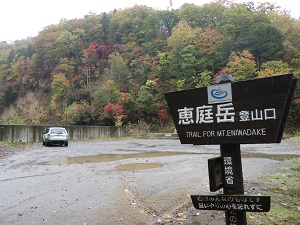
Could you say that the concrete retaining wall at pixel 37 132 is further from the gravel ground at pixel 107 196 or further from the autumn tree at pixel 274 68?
the autumn tree at pixel 274 68

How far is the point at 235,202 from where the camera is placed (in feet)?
9.43

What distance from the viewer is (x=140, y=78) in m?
48.4

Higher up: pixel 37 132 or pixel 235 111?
pixel 235 111

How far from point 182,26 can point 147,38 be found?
7850mm

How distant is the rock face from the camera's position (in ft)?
185

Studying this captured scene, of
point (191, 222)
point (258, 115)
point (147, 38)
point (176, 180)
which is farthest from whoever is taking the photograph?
point (147, 38)

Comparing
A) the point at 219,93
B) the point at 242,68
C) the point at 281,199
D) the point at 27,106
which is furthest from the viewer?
the point at 27,106

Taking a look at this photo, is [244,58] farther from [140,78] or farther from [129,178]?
[129,178]

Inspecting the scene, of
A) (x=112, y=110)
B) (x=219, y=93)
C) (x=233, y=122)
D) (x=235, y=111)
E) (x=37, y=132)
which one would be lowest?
(x=37, y=132)

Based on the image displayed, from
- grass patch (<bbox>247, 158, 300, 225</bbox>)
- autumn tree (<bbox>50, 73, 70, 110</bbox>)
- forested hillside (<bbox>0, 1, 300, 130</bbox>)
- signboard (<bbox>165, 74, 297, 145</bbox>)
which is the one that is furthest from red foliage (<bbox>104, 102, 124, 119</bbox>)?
signboard (<bbox>165, 74, 297, 145</bbox>)

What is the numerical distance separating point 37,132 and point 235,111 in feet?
90.2

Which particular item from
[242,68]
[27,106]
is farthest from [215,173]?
[27,106]

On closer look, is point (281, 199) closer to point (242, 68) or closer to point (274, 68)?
point (242, 68)

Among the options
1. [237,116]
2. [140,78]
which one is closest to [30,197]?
[237,116]
